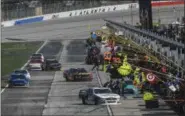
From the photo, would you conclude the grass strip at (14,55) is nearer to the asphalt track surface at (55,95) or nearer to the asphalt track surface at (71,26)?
the asphalt track surface at (55,95)

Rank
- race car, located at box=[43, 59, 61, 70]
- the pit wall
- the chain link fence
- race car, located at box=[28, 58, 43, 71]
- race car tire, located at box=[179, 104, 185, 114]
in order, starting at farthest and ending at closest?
the pit wall
the chain link fence
race car, located at box=[28, 58, 43, 71]
race car, located at box=[43, 59, 61, 70]
race car tire, located at box=[179, 104, 185, 114]

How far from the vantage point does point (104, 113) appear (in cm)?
4116

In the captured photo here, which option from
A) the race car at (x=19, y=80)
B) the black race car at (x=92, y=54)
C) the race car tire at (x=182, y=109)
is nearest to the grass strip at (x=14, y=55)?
the race car at (x=19, y=80)

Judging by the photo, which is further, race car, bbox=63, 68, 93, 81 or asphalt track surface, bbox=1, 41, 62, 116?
race car, bbox=63, 68, 93, 81

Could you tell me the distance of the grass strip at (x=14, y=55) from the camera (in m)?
71.9

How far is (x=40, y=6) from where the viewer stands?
134500mm

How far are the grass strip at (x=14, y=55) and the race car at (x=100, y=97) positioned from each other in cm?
1514

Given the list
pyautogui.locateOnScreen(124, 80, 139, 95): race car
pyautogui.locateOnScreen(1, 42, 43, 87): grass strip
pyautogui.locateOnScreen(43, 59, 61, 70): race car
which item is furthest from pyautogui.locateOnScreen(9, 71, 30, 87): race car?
pyautogui.locateOnScreen(124, 80, 139, 95): race car

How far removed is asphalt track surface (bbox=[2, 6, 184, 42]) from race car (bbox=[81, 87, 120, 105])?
2685 inches

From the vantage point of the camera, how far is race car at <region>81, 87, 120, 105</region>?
4428 centimetres

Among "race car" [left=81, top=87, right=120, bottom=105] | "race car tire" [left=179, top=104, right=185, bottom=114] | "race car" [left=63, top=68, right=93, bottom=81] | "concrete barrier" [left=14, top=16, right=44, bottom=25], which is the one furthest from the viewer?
"concrete barrier" [left=14, top=16, right=44, bottom=25]

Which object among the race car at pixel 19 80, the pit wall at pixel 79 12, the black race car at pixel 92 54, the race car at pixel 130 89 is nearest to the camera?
the race car at pixel 130 89

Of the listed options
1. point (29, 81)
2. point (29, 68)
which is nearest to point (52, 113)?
point (29, 81)

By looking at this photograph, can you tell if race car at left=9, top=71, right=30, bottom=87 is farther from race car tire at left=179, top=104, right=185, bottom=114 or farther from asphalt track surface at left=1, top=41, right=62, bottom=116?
race car tire at left=179, top=104, right=185, bottom=114
